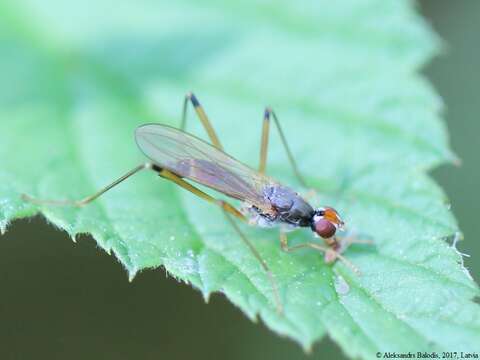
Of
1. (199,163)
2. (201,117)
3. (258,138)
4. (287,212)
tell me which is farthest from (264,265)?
(258,138)

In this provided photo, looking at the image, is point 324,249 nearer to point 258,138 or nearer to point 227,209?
point 227,209

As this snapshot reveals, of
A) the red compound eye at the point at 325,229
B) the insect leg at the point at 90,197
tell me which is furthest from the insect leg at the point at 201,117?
the red compound eye at the point at 325,229

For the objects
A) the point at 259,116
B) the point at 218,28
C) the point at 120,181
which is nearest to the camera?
the point at 120,181

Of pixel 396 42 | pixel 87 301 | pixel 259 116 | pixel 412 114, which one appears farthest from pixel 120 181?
pixel 396 42

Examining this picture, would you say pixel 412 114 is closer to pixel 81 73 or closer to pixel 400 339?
pixel 400 339

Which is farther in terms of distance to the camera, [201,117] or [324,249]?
[201,117]
